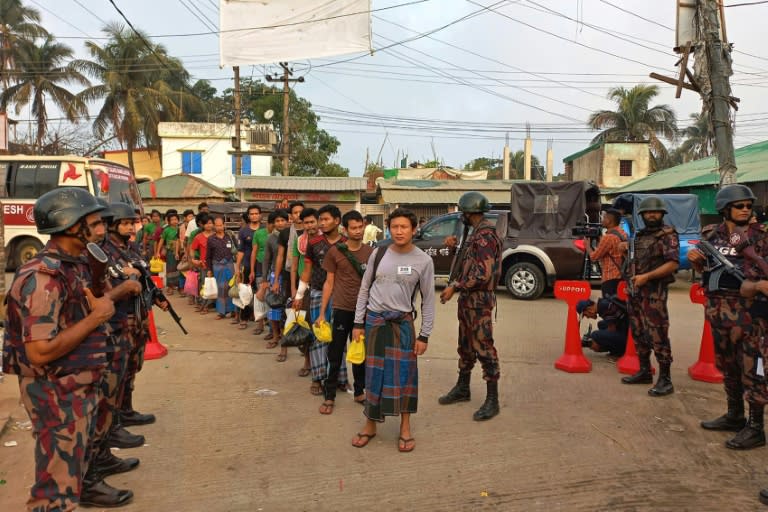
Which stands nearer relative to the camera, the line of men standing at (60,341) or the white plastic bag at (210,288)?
the line of men standing at (60,341)

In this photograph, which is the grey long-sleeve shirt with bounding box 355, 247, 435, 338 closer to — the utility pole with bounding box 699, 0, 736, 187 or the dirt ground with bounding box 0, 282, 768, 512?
the dirt ground with bounding box 0, 282, 768, 512

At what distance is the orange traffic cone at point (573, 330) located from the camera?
5527 mm

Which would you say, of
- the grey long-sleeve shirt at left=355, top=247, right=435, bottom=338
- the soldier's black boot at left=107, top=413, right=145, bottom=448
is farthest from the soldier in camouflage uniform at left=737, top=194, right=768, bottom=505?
the soldier's black boot at left=107, top=413, right=145, bottom=448

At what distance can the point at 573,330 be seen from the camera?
5613 millimetres

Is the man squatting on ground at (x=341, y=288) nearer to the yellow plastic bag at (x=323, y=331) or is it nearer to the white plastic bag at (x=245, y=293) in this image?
the yellow plastic bag at (x=323, y=331)

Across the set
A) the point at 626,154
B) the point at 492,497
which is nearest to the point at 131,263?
the point at 492,497

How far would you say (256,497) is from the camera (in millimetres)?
A: 3074

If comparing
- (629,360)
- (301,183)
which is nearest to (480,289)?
(629,360)

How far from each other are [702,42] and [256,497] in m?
8.74

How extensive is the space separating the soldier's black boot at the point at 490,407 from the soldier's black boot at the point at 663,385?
1.59 m

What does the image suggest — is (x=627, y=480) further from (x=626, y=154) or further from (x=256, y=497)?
(x=626, y=154)

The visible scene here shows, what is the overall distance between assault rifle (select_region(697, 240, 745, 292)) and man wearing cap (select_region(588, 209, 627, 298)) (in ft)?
6.98

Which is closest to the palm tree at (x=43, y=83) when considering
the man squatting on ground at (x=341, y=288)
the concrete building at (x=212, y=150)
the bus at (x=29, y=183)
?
the concrete building at (x=212, y=150)

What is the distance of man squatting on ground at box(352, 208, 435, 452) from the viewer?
3654 millimetres
